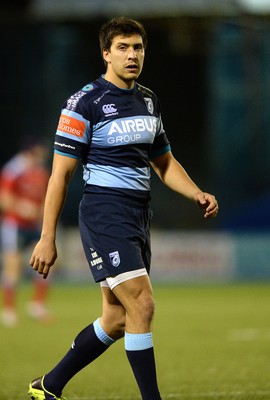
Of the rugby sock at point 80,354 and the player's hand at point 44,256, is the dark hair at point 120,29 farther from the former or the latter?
the rugby sock at point 80,354

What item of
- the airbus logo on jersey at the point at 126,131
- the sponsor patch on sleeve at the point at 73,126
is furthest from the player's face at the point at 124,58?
the sponsor patch on sleeve at the point at 73,126

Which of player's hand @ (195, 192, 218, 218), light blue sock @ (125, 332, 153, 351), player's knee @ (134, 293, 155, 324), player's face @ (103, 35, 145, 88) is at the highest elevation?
player's face @ (103, 35, 145, 88)

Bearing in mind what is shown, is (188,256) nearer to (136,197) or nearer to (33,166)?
(33,166)

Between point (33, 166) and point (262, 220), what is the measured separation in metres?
9.05

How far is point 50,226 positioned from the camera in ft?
20.1

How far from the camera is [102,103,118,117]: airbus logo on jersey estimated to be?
6.19 metres

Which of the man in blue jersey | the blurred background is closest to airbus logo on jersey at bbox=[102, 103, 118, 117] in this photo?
the man in blue jersey

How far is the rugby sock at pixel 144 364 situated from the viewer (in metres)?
6.02

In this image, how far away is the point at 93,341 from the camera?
6.47 meters

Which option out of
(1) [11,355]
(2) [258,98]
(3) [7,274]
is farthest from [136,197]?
(2) [258,98]

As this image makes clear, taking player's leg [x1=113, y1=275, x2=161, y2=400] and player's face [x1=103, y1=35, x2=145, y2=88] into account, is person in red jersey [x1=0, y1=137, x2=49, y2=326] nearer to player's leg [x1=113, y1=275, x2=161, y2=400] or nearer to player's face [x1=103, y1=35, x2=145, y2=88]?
player's face [x1=103, y1=35, x2=145, y2=88]

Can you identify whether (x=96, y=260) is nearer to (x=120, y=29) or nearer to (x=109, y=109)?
(x=109, y=109)

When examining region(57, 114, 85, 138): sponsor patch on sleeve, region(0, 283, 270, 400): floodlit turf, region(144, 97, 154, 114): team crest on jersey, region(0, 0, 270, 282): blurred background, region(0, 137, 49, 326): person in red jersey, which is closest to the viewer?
region(57, 114, 85, 138): sponsor patch on sleeve

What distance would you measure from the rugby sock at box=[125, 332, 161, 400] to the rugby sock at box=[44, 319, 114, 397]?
0.44 meters
